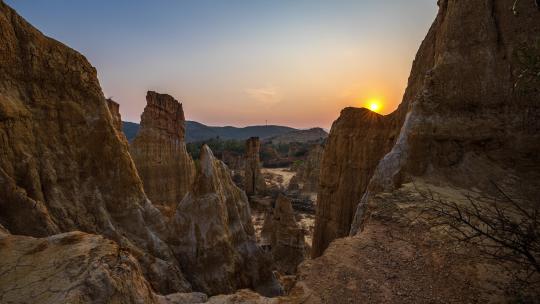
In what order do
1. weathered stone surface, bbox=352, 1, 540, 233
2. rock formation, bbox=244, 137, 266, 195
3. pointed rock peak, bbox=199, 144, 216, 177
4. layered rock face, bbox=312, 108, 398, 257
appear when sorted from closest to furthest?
weathered stone surface, bbox=352, 1, 540, 233 < pointed rock peak, bbox=199, 144, 216, 177 < layered rock face, bbox=312, 108, 398, 257 < rock formation, bbox=244, 137, 266, 195

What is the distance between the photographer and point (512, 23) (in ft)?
29.1

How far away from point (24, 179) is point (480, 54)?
1306cm

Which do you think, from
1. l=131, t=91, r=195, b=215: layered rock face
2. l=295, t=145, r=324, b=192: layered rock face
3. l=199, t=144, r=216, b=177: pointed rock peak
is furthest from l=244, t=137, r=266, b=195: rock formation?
l=199, t=144, r=216, b=177: pointed rock peak

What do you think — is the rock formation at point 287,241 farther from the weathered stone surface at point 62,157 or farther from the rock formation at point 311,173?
the rock formation at point 311,173

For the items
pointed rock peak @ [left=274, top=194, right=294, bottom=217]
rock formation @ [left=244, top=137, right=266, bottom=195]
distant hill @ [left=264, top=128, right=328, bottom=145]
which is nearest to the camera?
pointed rock peak @ [left=274, top=194, right=294, bottom=217]

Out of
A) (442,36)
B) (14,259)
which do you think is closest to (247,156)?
(442,36)

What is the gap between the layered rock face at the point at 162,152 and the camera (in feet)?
67.6

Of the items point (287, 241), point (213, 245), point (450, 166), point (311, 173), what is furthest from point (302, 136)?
point (450, 166)

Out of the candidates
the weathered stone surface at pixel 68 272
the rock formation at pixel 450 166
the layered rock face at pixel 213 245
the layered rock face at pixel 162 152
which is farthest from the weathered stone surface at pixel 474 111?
the layered rock face at pixel 162 152

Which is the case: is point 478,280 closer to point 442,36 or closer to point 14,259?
point 14,259

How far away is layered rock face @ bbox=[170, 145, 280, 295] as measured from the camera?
9766 millimetres

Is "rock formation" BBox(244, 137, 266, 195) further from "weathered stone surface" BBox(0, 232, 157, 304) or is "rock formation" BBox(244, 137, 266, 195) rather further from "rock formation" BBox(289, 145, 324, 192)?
"weathered stone surface" BBox(0, 232, 157, 304)

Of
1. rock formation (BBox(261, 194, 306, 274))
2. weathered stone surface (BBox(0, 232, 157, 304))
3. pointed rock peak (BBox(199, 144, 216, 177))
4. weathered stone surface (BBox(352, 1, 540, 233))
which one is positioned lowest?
Result: rock formation (BBox(261, 194, 306, 274))

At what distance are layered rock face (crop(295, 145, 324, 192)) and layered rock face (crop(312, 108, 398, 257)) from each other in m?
26.9
